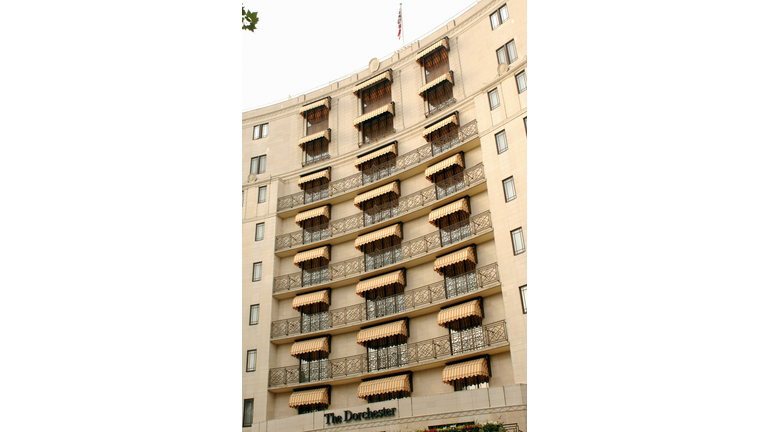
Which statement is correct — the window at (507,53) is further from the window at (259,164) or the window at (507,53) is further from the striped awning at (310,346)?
the striped awning at (310,346)

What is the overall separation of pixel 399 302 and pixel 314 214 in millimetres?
5369

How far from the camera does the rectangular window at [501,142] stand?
16906mm

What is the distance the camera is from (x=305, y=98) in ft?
78.0

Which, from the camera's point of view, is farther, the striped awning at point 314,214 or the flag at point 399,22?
the flag at point 399,22

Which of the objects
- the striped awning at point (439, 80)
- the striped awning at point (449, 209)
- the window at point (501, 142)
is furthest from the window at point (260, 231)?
the window at point (501, 142)

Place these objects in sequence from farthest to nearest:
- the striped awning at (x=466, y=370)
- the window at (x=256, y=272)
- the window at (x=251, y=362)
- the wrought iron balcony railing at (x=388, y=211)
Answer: the window at (x=256, y=272) < the window at (x=251, y=362) < the wrought iron balcony railing at (x=388, y=211) < the striped awning at (x=466, y=370)

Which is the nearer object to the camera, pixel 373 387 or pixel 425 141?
pixel 373 387

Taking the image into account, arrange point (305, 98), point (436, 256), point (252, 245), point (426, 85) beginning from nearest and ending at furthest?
point (436, 256) → point (426, 85) → point (252, 245) → point (305, 98)

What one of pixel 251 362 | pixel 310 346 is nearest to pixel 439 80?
pixel 310 346

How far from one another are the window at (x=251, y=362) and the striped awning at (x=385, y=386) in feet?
14.9

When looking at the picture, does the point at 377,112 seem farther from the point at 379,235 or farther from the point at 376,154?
the point at 379,235
